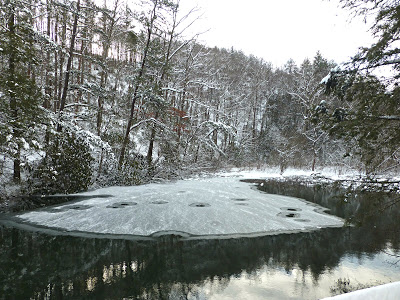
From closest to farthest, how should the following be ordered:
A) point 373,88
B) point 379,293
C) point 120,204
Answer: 1. point 379,293
2. point 373,88
3. point 120,204

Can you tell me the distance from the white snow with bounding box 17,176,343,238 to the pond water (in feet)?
1.76

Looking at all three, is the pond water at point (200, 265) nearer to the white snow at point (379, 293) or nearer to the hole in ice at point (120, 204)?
the white snow at point (379, 293)

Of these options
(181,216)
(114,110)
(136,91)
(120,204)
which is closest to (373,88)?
(181,216)

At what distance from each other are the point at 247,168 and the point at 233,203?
14.9 m

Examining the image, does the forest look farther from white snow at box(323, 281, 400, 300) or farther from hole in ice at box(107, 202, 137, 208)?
hole in ice at box(107, 202, 137, 208)

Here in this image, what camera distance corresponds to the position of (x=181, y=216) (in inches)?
282

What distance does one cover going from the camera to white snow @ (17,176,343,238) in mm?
6332

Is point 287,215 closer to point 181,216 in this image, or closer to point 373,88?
point 181,216

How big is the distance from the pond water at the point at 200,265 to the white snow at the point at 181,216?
54 centimetres

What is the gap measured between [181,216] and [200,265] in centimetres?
273

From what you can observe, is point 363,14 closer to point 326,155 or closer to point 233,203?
point 233,203

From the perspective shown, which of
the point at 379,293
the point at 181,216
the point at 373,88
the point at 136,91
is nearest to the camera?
the point at 379,293

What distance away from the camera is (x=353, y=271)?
14.2 feet

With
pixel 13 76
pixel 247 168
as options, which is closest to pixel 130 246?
pixel 13 76
